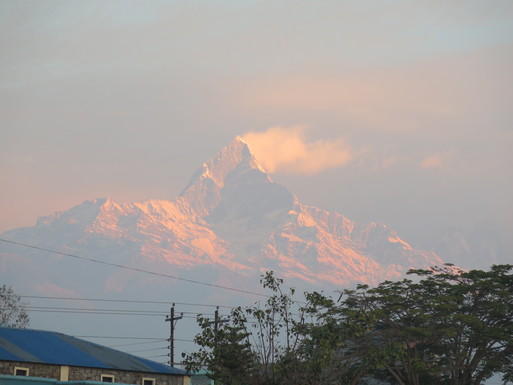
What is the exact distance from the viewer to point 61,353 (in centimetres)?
5978

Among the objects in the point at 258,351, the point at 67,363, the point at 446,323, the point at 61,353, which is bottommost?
the point at 258,351

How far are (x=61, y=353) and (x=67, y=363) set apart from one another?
1.89m

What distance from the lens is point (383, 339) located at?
209 ft

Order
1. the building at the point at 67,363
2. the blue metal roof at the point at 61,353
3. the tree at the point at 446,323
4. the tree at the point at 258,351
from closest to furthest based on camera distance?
the tree at the point at 258,351 → the building at the point at 67,363 → the blue metal roof at the point at 61,353 → the tree at the point at 446,323

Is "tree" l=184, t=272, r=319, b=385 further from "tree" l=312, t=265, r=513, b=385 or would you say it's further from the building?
"tree" l=312, t=265, r=513, b=385

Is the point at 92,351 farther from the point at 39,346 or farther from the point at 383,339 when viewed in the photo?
the point at 383,339

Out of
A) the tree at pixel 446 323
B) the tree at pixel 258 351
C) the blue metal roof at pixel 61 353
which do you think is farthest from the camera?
the tree at pixel 446 323

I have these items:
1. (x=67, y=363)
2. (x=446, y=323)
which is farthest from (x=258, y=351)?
(x=446, y=323)

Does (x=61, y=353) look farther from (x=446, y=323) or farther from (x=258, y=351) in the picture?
(x=446, y=323)

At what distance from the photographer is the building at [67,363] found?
5616 centimetres

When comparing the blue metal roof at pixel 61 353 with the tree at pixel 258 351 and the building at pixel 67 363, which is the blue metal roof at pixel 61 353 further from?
the tree at pixel 258 351

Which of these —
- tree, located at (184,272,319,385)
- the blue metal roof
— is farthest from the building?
tree, located at (184,272,319,385)

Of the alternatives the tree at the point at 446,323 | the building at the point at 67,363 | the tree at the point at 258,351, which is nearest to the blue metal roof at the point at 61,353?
the building at the point at 67,363

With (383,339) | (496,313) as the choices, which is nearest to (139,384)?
(383,339)
